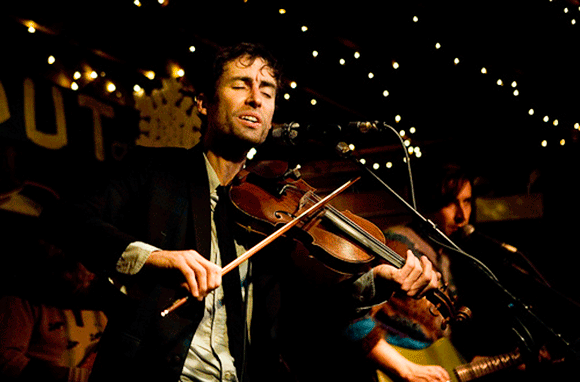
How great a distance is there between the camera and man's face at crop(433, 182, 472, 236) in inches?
138

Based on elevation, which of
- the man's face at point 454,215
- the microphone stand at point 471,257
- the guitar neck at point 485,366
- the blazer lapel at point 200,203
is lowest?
the guitar neck at point 485,366

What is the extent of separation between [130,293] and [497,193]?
13.6ft

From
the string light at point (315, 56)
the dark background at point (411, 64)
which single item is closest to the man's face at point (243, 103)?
the dark background at point (411, 64)

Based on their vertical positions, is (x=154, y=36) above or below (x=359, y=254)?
above

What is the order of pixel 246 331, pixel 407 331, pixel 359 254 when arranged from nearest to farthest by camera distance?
pixel 246 331
pixel 359 254
pixel 407 331

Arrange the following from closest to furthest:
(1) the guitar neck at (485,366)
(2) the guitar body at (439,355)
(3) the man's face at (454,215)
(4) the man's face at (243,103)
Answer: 1. (4) the man's face at (243,103)
2. (2) the guitar body at (439,355)
3. (1) the guitar neck at (485,366)
4. (3) the man's face at (454,215)

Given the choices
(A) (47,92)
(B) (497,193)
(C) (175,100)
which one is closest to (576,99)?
(B) (497,193)

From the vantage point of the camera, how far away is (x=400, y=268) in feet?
6.19

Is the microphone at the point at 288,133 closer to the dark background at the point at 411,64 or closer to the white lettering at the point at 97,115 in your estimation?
the dark background at the point at 411,64

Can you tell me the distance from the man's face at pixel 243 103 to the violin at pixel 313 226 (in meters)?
0.17

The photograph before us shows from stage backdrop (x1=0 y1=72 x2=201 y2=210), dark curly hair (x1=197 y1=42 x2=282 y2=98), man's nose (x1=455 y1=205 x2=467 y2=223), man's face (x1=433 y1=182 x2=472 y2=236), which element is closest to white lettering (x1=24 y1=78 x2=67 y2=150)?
stage backdrop (x1=0 y1=72 x2=201 y2=210)

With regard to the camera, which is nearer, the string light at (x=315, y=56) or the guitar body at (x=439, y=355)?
the guitar body at (x=439, y=355)

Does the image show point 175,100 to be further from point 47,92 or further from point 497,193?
point 497,193

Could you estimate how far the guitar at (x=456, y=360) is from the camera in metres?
2.86
